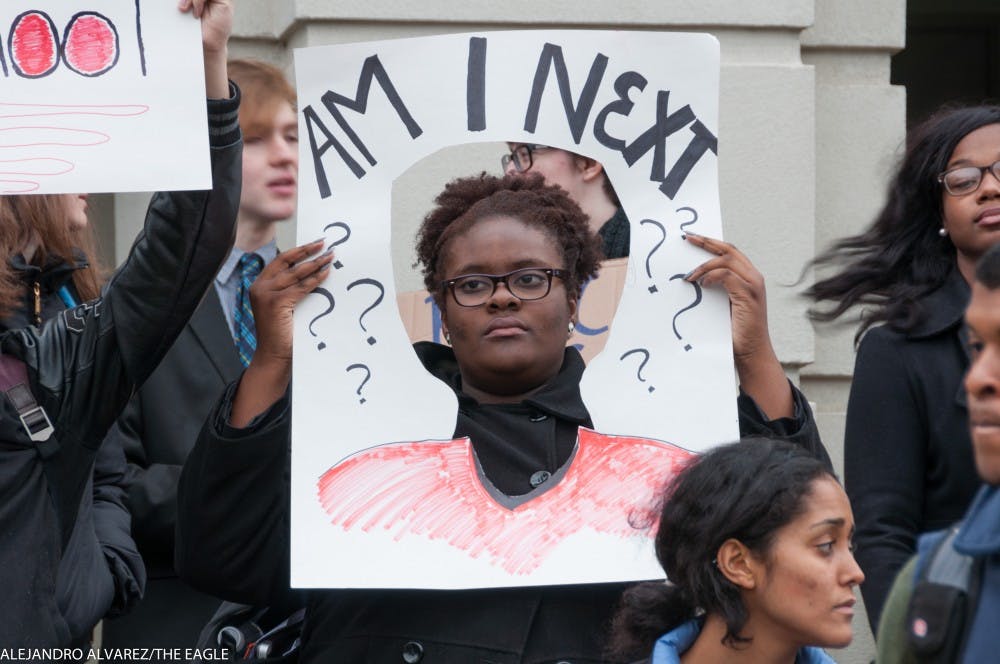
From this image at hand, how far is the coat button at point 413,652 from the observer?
111 inches

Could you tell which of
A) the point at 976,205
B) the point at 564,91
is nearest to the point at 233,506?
the point at 564,91

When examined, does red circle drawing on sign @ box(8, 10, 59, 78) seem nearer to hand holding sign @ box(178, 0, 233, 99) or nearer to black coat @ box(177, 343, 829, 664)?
hand holding sign @ box(178, 0, 233, 99)

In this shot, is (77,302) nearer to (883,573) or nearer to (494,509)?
(494,509)

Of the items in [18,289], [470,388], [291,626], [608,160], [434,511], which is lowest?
[291,626]

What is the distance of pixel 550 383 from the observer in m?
3.02

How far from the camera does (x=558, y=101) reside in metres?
3.15

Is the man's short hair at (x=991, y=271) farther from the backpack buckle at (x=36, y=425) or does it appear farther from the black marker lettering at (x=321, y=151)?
the backpack buckle at (x=36, y=425)

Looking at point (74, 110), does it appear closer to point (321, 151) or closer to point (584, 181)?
point (321, 151)

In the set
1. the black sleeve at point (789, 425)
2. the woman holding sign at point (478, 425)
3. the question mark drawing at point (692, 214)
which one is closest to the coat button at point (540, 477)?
the woman holding sign at point (478, 425)

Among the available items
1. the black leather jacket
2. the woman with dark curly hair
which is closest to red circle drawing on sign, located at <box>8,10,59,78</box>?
the black leather jacket

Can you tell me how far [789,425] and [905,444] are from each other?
0.28 metres

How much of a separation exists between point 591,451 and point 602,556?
0.19 metres

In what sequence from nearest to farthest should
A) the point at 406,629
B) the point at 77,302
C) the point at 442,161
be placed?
the point at 406,629 → the point at 77,302 → the point at 442,161

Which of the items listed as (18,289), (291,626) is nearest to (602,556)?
(291,626)
